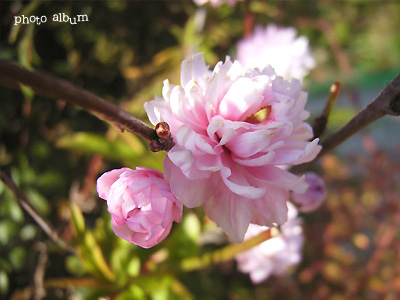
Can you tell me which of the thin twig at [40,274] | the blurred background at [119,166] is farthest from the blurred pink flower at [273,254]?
the thin twig at [40,274]

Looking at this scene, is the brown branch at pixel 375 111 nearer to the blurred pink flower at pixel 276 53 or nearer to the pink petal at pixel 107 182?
the pink petal at pixel 107 182

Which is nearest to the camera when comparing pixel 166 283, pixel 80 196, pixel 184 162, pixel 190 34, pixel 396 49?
pixel 184 162

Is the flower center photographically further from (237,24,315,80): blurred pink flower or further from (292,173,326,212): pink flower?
Answer: (237,24,315,80): blurred pink flower

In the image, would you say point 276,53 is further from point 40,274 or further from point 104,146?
point 40,274

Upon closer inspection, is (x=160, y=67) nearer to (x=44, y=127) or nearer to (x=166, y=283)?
(x=44, y=127)

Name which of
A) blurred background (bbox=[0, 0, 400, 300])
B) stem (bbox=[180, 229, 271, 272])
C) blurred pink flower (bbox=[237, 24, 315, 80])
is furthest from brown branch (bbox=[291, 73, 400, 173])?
blurred pink flower (bbox=[237, 24, 315, 80])

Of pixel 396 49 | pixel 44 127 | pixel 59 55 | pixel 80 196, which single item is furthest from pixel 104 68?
pixel 396 49
